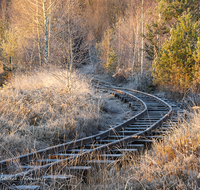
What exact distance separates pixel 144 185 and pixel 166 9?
48.5 feet

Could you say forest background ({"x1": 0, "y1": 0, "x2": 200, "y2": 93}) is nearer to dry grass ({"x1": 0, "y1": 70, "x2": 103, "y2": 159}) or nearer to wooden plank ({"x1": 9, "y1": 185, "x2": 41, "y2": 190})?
dry grass ({"x1": 0, "y1": 70, "x2": 103, "y2": 159})

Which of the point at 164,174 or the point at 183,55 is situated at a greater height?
the point at 183,55

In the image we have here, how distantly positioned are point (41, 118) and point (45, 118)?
15 centimetres

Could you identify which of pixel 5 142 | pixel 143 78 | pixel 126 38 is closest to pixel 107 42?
pixel 126 38

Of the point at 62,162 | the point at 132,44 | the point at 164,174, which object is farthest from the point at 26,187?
the point at 132,44

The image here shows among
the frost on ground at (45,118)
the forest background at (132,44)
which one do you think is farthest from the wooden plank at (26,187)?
the forest background at (132,44)

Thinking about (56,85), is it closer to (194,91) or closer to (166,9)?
(194,91)

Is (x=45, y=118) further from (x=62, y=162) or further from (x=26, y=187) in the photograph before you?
(x=26, y=187)

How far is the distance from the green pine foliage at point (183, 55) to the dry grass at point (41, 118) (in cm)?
582

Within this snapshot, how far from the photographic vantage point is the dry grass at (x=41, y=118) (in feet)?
15.8

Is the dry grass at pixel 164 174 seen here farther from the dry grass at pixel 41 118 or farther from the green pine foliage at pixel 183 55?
the green pine foliage at pixel 183 55

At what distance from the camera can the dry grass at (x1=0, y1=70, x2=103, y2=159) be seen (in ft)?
15.8

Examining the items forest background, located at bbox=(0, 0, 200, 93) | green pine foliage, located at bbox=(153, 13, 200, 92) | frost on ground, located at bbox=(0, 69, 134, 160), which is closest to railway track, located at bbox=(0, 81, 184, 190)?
frost on ground, located at bbox=(0, 69, 134, 160)

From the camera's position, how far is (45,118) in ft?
21.6
